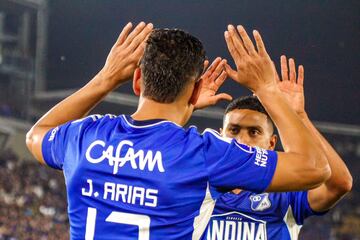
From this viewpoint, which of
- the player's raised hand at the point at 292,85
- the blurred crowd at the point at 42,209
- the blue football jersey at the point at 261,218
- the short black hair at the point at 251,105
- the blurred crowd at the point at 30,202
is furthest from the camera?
the blurred crowd at the point at 42,209

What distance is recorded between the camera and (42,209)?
42.4 ft

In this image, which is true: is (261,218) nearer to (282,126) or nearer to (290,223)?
(290,223)

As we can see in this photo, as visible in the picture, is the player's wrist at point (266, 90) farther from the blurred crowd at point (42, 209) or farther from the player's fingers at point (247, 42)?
the blurred crowd at point (42, 209)

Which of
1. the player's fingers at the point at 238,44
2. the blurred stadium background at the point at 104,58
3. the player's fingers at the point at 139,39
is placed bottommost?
the blurred stadium background at the point at 104,58

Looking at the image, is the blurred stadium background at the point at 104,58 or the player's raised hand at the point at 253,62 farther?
the blurred stadium background at the point at 104,58

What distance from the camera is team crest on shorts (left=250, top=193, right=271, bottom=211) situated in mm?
2604

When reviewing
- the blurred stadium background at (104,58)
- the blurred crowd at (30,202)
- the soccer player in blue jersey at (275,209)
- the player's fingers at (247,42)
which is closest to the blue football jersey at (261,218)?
the soccer player in blue jersey at (275,209)

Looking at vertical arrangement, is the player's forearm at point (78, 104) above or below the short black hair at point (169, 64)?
below

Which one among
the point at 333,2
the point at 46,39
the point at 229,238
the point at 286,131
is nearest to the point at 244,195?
the point at 229,238

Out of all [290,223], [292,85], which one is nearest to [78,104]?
[292,85]

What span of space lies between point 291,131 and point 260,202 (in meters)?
0.94

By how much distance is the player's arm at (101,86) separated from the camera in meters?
1.92

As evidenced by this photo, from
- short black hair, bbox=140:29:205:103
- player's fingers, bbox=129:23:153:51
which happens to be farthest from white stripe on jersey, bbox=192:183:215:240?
player's fingers, bbox=129:23:153:51

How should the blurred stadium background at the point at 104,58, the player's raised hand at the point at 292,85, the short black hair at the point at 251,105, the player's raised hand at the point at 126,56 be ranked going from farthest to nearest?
1. the blurred stadium background at the point at 104,58
2. the short black hair at the point at 251,105
3. the player's raised hand at the point at 292,85
4. the player's raised hand at the point at 126,56
